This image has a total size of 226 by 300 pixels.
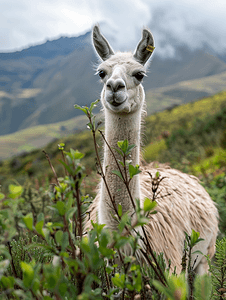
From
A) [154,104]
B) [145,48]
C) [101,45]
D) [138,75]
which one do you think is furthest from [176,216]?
[154,104]

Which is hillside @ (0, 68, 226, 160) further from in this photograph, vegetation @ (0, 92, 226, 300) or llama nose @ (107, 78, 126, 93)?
vegetation @ (0, 92, 226, 300)

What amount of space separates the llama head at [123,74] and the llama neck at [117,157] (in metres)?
0.10

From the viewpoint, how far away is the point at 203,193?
3.68m

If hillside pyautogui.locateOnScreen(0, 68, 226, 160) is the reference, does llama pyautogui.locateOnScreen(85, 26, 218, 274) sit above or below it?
below

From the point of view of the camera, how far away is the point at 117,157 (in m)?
2.19

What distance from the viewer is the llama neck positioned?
2.04m

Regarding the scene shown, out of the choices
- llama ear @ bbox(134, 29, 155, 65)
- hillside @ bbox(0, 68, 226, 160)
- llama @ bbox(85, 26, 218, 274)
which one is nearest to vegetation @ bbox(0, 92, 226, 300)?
llama @ bbox(85, 26, 218, 274)

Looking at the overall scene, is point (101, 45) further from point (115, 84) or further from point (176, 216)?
point (176, 216)

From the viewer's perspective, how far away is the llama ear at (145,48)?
103 inches

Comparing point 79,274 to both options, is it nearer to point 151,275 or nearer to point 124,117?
point 151,275

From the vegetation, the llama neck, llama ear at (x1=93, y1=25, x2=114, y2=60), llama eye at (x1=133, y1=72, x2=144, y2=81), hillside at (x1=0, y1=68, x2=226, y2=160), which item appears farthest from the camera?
hillside at (x1=0, y1=68, x2=226, y2=160)

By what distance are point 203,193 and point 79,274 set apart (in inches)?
135

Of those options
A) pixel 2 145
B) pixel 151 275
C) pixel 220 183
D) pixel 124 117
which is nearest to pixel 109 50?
pixel 124 117

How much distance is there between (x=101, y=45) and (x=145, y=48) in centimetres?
57
